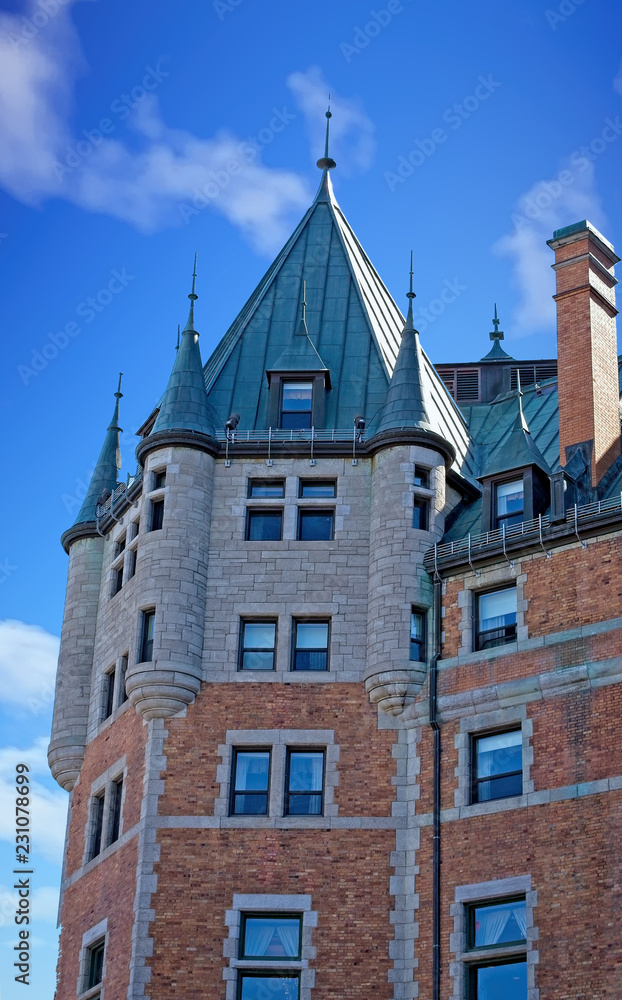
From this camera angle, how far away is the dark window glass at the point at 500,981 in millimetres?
39844

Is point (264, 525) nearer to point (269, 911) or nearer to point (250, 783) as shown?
point (250, 783)

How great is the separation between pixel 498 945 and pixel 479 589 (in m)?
8.94

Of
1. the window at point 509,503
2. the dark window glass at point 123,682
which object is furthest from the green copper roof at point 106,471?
the window at point 509,503

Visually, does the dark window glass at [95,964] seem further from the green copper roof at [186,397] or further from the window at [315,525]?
→ the green copper roof at [186,397]

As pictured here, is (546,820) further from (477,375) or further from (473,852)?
(477,375)

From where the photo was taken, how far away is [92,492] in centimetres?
5394

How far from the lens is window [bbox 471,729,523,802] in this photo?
42.2 metres

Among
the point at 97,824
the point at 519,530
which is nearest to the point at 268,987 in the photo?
the point at 97,824

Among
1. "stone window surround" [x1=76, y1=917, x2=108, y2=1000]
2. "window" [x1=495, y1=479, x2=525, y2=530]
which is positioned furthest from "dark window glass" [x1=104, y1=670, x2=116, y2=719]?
"window" [x1=495, y1=479, x2=525, y2=530]

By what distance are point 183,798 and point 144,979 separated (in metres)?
4.35

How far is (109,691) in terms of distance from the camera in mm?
49000

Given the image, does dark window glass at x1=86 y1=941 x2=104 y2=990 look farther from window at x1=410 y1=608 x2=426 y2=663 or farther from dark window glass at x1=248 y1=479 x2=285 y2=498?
dark window glass at x1=248 y1=479 x2=285 y2=498

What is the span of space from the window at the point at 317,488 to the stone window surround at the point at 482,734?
24.6 ft

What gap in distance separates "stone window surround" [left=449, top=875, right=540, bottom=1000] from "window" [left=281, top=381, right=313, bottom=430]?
13.8 metres
